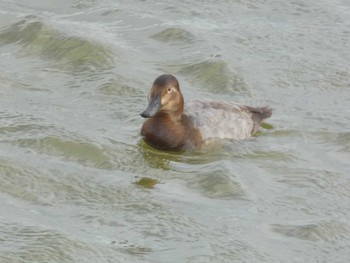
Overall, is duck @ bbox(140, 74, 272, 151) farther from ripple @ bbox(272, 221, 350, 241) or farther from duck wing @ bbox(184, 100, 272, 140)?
ripple @ bbox(272, 221, 350, 241)

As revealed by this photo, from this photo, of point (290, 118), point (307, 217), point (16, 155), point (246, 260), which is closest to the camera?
point (246, 260)

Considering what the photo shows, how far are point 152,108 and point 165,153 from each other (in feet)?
1.52

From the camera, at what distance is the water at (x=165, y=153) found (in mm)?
9078

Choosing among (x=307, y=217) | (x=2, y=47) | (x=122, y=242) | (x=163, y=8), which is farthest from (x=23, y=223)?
(x=163, y=8)

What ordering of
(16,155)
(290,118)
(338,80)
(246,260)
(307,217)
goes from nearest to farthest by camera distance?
(246,260), (307,217), (16,155), (290,118), (338,80)

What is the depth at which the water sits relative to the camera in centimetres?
908

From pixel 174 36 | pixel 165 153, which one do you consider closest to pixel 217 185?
pixel 165 153

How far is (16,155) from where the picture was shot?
10.8 meters


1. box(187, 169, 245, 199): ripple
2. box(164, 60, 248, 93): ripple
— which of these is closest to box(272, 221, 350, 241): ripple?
box(187, 169, 245, 199): ripple

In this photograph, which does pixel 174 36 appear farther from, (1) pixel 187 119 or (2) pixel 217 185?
(2) pixel 217 185

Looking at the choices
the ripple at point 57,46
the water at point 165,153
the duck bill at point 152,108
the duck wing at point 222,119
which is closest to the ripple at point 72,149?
the water at point 165,153

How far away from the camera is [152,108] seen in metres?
11.6

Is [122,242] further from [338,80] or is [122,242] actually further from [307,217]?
[338,80]

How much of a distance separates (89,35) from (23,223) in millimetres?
5635
